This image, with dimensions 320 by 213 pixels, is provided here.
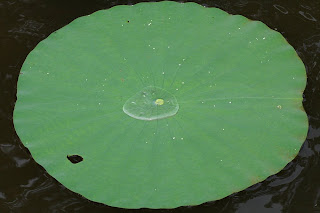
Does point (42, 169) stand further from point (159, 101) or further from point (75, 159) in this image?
point (159, 101)

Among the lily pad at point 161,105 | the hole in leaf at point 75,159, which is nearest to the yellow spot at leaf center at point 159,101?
the lily pad at point 161,105

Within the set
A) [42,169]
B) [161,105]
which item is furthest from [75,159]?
[161,105]

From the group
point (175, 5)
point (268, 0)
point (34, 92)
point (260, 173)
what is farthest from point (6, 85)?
point (268, 0)

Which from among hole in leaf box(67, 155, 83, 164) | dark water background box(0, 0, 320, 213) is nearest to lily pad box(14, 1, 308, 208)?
hole in leaf box(67, 155, 83, 164)

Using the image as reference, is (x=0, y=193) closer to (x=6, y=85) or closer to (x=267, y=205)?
(x=6, y=85)

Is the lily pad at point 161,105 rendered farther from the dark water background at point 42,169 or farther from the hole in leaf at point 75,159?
the dark water background at point 42,169

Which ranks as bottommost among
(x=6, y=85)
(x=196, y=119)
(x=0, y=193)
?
(x=0, y=193)
